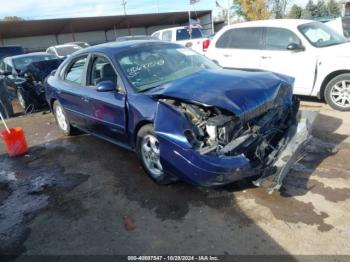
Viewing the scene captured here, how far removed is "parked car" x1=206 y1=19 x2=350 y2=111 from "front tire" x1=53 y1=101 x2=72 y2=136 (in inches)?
144

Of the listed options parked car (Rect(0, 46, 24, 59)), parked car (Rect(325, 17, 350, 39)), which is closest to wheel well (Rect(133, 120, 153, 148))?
parked car (Rect(325, 17, 350, 39))

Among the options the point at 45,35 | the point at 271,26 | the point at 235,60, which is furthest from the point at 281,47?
the point at 45,35

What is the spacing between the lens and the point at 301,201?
368cm

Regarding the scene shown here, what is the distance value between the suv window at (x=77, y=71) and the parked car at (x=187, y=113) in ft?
0.13

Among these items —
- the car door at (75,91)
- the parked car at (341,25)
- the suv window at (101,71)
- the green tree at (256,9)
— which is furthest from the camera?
the green tree at (256,9)

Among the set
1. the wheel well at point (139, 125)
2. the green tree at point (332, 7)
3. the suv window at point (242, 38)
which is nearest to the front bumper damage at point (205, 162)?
→ the wheel well at point (139, 125)

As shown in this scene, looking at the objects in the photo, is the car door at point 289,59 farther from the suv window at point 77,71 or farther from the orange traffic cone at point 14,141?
the orange traffic cone at point 14,141

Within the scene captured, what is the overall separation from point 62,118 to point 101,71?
207cm

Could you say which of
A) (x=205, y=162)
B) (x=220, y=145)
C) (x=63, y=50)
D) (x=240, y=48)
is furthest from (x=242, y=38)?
(x=63, y=50)

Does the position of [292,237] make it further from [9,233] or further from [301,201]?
[9,233]

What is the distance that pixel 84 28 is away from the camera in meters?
37.1

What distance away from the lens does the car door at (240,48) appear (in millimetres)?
7641

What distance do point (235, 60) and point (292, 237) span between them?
5452 millimetres

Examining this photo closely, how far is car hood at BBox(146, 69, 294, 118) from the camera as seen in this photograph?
3.71 metres
